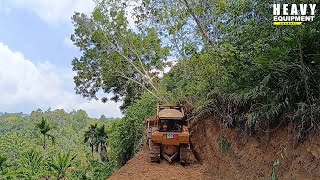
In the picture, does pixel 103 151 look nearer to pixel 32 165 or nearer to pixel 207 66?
pixel 32 165

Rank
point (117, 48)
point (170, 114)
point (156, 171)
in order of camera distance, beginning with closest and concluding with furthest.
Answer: point (156, 171) < point (170, 114) < point (117, 48)

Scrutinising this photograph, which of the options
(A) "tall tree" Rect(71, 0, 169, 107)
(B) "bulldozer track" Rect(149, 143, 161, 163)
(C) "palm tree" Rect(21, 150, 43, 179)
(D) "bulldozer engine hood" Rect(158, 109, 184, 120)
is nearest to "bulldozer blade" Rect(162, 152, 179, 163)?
(B) "bulldozer track" Rect(149, 143, 161, 163)

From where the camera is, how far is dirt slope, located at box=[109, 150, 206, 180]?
380 inches

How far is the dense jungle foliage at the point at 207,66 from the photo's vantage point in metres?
6.95

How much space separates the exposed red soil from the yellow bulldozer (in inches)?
11.9

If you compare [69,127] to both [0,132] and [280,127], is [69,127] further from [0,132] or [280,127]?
[280,127]

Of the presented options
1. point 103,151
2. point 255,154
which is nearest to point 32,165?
point 103,151

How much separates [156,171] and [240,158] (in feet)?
→ 7.97

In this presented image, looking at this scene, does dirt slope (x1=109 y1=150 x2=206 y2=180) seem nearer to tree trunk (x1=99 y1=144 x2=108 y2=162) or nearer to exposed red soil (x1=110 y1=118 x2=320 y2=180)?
exposed red soil (x1=110 y1=118 x2=320 y2=180)

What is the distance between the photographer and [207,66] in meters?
10.5

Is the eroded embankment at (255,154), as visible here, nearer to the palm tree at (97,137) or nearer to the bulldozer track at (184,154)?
the bulldozer track at (184,154)

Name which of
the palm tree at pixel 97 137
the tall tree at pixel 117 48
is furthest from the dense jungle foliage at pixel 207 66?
the palm tree at pixel 97 137

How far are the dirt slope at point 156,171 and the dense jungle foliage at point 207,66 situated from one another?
5.35ft

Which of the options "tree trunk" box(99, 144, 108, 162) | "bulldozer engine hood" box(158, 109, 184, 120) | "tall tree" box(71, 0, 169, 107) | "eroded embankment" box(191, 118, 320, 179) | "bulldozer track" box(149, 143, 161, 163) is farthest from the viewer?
"tree trunk" box(99, 144, 108, 162)
